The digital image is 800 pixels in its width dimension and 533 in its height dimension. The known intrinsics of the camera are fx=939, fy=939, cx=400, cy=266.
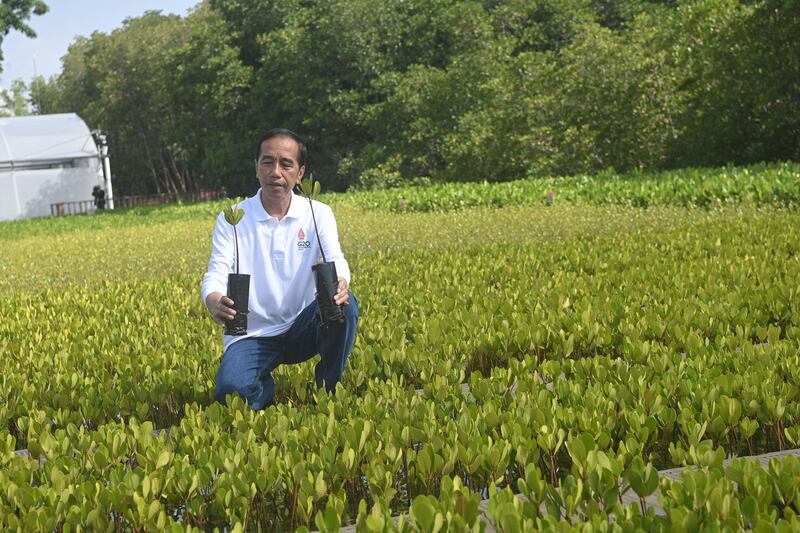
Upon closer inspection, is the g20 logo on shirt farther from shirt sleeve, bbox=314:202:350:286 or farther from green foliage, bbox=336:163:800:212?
green foliage, bbox=336:163:800:212

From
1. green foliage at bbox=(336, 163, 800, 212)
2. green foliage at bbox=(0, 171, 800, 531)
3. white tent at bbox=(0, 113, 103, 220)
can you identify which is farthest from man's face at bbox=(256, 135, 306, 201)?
white tent at bbox=(0, 113, 103, 220)

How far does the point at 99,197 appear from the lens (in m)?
50.2

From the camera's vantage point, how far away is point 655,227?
49.7 ft

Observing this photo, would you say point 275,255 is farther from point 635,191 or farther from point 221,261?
point 635,191

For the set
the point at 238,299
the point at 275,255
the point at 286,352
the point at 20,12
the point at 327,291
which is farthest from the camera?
the point at 20,12

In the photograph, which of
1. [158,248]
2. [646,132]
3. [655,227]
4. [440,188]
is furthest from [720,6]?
[158,248]

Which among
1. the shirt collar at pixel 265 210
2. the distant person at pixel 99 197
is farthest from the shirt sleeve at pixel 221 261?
the distant person at pixel 99 197

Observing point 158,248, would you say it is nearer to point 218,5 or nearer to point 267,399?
point 267,399

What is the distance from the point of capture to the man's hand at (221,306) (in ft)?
14.6

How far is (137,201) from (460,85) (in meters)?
34.5

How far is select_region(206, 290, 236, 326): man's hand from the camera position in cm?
446

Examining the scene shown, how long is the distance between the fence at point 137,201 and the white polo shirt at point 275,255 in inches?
1777

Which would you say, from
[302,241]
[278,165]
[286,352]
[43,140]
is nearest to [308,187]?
[278,165]

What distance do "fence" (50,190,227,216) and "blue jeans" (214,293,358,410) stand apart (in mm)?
45051
